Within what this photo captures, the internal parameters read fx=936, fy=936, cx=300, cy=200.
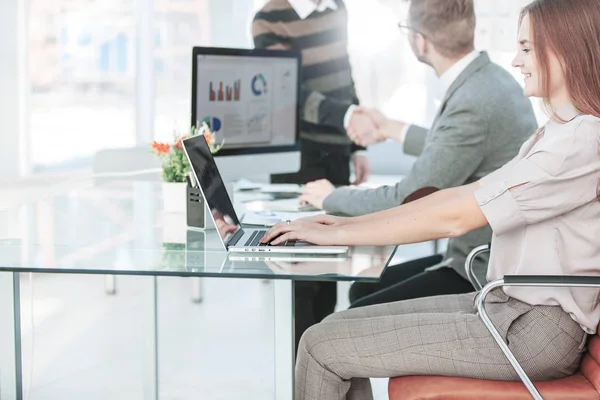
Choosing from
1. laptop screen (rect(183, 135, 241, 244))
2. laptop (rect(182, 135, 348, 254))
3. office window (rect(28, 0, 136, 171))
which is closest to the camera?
laptop (rect(182, 135, 348, 254))

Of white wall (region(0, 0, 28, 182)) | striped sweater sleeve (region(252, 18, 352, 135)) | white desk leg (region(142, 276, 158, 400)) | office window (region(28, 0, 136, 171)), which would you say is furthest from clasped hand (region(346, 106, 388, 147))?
office window (region(28, 0, 136, 171))

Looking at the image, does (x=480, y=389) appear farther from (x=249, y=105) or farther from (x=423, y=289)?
(x=249, y=105)

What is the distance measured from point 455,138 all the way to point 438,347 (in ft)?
3.23

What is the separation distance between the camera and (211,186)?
224 centimetres

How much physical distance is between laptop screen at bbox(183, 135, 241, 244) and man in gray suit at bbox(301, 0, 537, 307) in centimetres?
51

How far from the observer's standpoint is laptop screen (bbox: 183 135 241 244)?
2.15m

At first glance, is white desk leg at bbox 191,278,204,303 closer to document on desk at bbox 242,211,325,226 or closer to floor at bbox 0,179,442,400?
floor at bbox 0,179,442,400

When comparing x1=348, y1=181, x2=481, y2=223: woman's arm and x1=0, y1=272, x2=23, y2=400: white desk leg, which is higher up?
x1=348, y1=181, x2=481, y2=223: woman's arm

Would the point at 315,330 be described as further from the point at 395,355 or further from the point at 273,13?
the point at 273,13

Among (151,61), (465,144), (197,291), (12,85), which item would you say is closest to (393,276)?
(465,144)

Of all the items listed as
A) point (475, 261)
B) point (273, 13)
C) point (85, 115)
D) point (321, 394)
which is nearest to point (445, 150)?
point (475, 261)

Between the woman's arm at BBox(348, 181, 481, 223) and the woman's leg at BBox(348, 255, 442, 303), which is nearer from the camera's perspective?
the woman's arm at BBox(348, 181, 481, 223)

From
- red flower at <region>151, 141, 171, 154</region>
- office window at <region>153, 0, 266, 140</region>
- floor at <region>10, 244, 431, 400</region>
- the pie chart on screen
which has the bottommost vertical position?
floor at <region>10, 244, 431, 400</region>

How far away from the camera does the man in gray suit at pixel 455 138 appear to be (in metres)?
2.69
